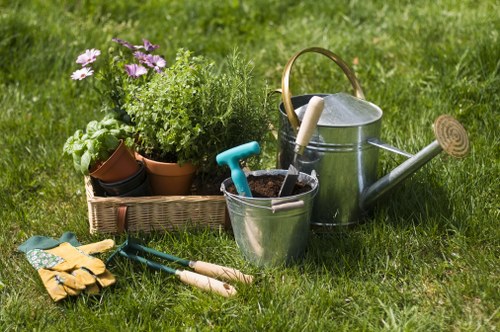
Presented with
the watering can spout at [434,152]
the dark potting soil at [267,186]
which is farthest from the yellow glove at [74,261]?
the watering can spout at [434,152]

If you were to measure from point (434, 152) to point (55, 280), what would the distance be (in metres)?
1.44

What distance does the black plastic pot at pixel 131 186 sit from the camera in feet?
9.43

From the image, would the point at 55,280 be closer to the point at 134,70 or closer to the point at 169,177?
the point at 169,177

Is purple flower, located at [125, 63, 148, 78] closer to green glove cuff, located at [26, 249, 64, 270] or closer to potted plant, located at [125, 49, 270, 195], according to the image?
potted plant, located at [125, 49, 270, 195]

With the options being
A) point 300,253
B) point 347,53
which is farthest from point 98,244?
point 347,53

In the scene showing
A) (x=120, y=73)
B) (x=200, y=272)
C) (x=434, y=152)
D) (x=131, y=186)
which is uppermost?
(x=120, y=73)

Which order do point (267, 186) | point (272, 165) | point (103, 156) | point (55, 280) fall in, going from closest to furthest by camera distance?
point (55, 280) → point (267, 186) → point (103, 156) → point (272, 165)

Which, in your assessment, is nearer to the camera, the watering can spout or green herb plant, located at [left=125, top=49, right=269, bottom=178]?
the watering can spout

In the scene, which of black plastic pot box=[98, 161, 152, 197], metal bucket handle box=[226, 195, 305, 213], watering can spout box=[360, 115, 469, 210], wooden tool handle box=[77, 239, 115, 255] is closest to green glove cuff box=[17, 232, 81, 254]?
wooden tool handle box=[77, 239, 115, 255]

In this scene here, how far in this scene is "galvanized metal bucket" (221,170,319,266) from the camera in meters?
2.53

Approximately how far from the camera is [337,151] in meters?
2.77

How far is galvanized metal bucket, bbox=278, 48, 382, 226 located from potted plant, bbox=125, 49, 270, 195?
161mm

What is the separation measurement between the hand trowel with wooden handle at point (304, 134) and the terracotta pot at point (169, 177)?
1.52 feet

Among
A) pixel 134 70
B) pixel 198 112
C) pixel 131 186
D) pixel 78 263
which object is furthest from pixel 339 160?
pixel 78 263
